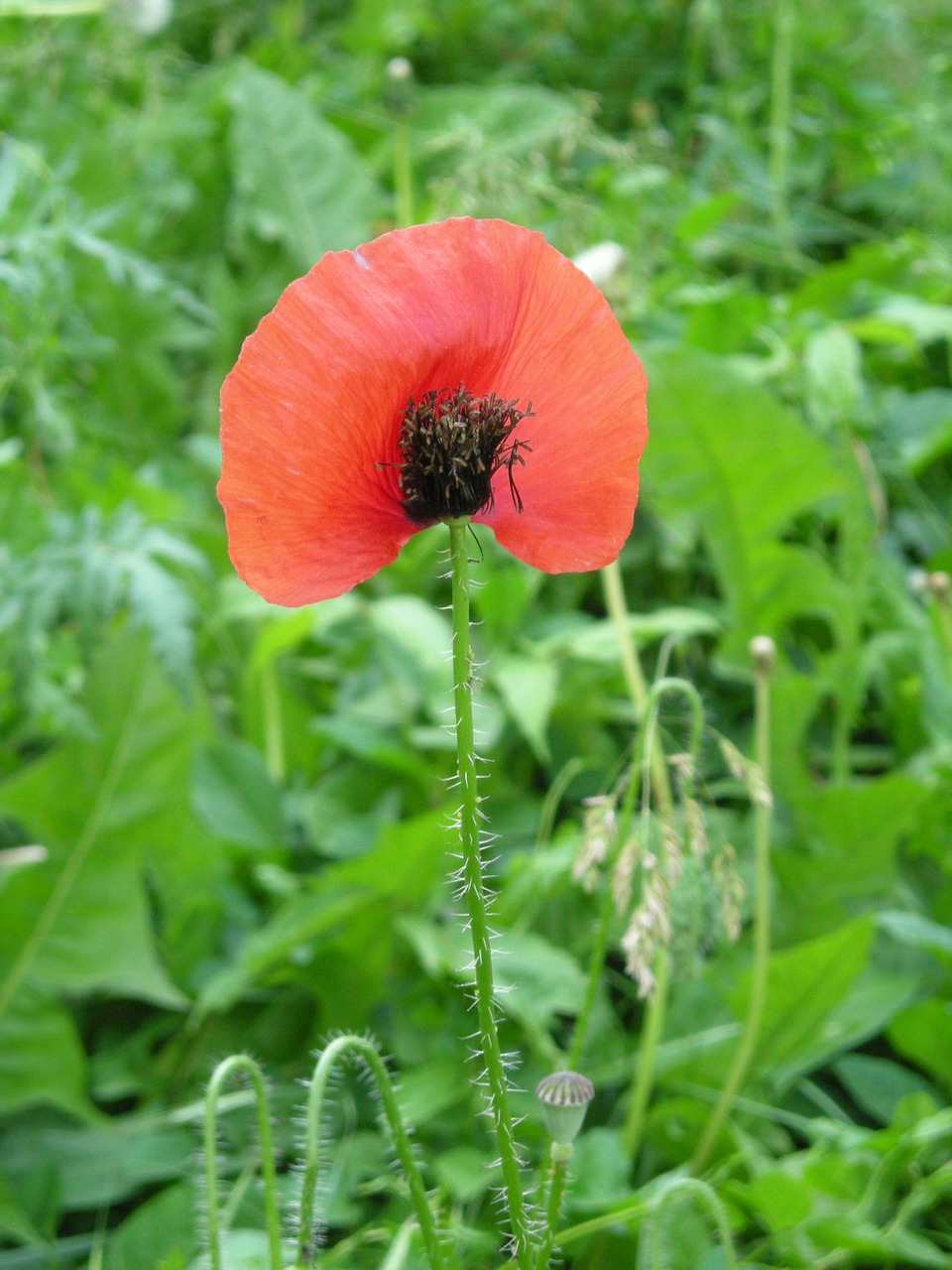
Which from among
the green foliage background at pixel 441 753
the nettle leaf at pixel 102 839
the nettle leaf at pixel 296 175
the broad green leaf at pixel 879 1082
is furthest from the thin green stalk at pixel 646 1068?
the nettle leaf at pixel 296 175

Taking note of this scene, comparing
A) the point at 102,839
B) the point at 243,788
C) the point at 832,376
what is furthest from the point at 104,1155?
the point at 832,376

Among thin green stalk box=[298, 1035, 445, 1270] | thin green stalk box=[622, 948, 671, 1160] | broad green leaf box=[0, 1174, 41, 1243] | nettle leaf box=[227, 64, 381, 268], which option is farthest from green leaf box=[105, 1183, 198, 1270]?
nettle leaf box=[227, 64, 381, 268]

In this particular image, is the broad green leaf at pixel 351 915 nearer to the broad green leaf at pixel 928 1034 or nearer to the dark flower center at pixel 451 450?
the broad green leaf at pixel 928 1034

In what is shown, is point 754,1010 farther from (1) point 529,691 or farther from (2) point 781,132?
A: (2) point 781,132

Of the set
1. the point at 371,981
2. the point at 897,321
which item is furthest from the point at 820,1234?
the point at 897,321

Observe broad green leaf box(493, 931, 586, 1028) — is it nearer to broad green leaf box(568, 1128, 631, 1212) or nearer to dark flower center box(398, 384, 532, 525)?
broad green leaf box(568, 1128, 631, 1212)

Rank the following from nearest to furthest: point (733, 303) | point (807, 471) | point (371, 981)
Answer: point (371, 981)
point (807, 471)
point (733, 303)

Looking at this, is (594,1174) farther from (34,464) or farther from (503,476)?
(34,464)
